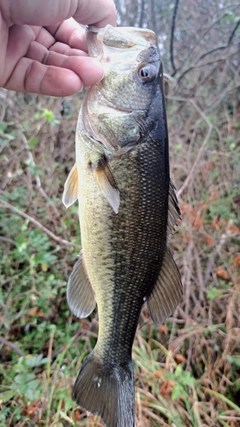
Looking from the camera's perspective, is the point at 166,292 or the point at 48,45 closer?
the point at 166,292

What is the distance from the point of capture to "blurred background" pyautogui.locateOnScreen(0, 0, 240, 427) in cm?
242

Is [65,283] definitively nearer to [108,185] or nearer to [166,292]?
[166,292]

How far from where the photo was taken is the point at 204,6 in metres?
5.27

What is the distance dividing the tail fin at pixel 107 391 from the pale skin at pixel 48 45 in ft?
3.74

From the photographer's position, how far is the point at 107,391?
4.88 ft

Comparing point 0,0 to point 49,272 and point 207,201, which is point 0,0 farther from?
point 207,201

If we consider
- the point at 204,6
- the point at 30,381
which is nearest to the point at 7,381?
the point at 30,381

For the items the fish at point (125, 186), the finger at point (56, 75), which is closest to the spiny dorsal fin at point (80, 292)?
the fish at point (125, 186)

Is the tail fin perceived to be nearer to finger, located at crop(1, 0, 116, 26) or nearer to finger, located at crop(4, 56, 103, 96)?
finger, located at crop(4, 56, 103, 96)

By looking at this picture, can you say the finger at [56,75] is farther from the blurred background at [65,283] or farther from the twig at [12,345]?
the twig at [12,345]

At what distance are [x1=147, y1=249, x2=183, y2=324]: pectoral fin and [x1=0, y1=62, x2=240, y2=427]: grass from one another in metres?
1.11

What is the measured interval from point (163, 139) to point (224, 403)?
6.77 ft

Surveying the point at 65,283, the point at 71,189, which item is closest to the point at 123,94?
the point at 71,189

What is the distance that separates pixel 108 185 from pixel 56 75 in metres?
0.50
